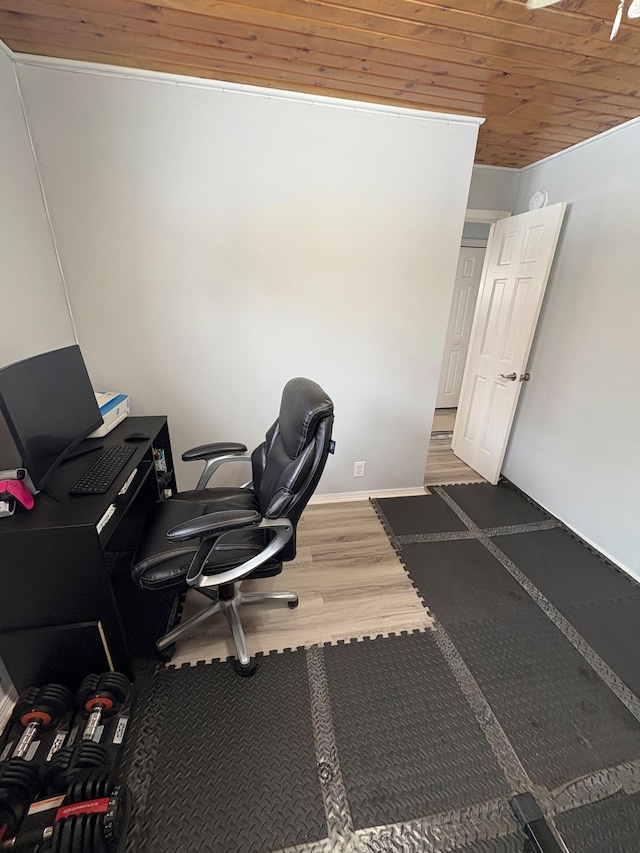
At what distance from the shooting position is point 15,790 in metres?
0.96

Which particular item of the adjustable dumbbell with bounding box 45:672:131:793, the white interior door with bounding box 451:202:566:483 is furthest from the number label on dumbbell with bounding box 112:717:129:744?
the white interior door with bounding box 451:202:566:483

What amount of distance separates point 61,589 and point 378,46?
7.75 feet

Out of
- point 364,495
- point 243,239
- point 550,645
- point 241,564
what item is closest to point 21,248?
point 243,239

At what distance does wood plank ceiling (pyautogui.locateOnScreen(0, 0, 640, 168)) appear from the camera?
1.21 m

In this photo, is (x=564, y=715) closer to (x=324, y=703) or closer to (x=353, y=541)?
(x=324, y=703)

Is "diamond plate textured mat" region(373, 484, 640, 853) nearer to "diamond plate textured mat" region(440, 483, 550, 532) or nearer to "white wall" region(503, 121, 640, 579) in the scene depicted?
"diamond plate textured mat" region(440, 483, 550, 532)

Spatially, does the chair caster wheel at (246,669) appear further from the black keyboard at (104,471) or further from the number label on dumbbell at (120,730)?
the black keyboard at (104,471)

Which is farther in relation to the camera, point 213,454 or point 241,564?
point 213,454

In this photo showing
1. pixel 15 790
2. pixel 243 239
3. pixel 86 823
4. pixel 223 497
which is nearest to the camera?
pixel 86 823

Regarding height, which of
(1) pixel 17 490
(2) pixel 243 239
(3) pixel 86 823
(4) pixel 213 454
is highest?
(2) pixel 243 239

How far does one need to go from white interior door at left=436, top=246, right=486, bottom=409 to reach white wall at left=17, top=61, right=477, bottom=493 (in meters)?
2.02

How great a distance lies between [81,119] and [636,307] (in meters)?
3.06

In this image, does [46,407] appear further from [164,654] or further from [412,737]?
[412,737]

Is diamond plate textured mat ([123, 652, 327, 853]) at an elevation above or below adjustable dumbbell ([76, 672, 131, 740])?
below
